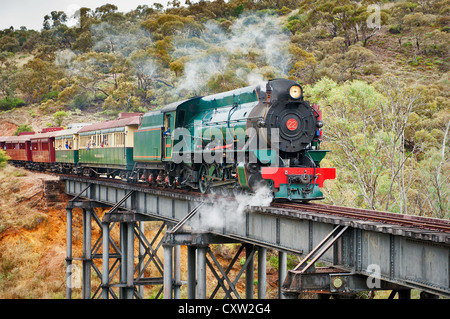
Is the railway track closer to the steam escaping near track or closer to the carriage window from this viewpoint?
the steam escaping near track

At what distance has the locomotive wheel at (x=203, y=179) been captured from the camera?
55.5 feet

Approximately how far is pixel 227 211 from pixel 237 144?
2018mm

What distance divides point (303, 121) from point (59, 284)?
2041 cm

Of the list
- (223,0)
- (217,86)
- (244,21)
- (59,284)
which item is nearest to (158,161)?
(59,284)

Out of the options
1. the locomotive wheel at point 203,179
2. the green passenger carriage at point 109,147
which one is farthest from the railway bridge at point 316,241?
the green passenger carriage at point 109,147

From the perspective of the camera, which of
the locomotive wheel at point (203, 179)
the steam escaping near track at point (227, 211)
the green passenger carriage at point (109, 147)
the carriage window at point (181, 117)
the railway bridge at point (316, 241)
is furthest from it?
the green passenger carriage at point (109, 147)

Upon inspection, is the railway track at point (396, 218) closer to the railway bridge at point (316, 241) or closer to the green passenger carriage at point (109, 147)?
the railway bridge at point (316, 241)

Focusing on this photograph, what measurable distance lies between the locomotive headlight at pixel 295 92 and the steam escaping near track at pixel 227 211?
114 inches

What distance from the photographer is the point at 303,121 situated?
48.6 ft

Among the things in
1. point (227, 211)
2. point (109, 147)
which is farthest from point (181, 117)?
point (109, 147)

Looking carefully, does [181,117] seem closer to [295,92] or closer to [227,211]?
[295,92]

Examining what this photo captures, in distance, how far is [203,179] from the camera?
1717cm

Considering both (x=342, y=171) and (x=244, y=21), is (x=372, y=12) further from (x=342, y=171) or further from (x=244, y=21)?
(x=342, y=171)

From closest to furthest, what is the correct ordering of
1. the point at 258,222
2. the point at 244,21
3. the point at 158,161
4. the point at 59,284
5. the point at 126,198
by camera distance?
the point at 258,222 → the point at 158,161 → the point at 126,198 → the point at 59,284 → the point at 244,21
